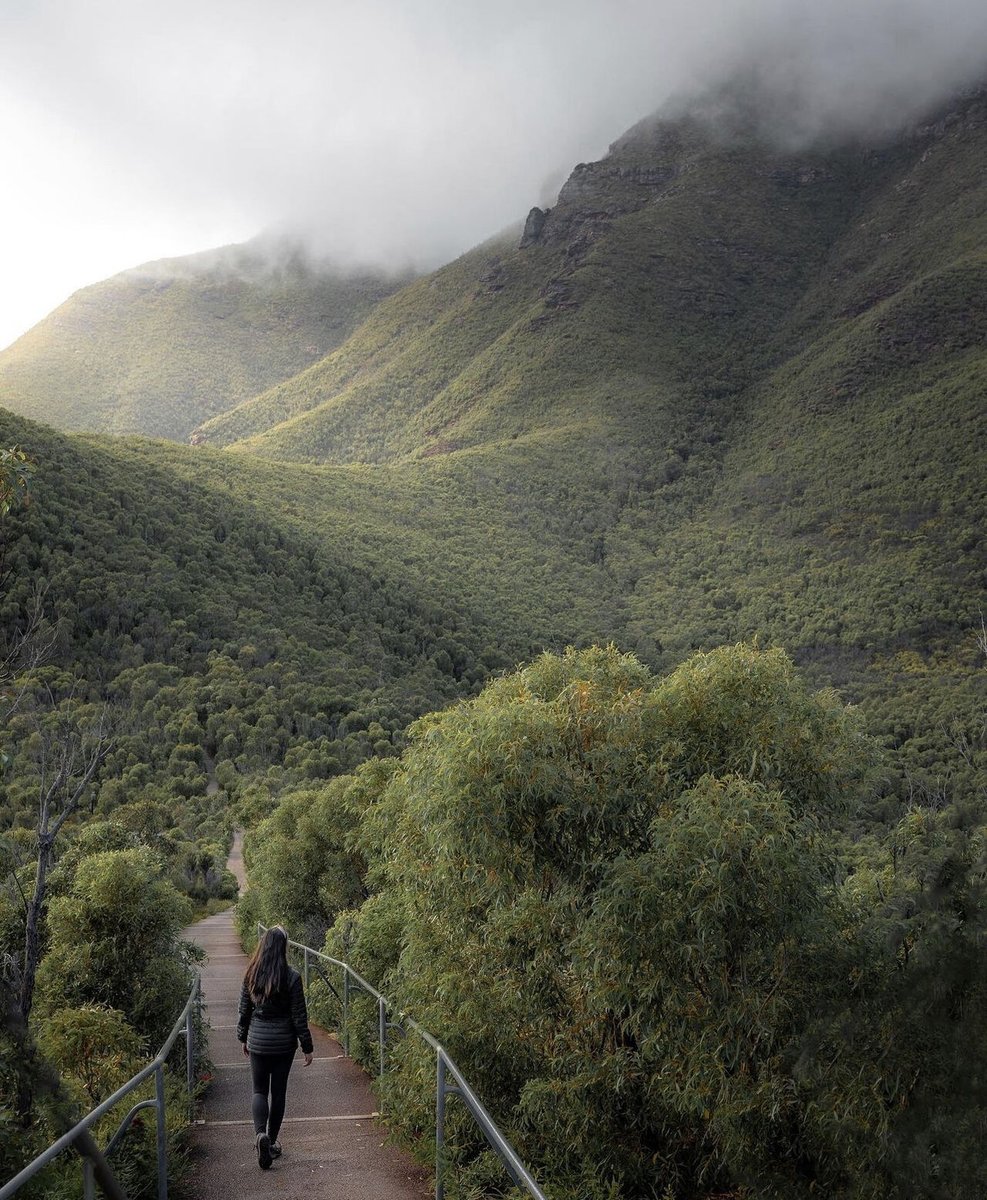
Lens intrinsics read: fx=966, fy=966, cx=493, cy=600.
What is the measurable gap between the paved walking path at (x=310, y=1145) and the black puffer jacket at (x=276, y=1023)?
34.1 inches

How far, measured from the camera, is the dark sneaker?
6.78 metres

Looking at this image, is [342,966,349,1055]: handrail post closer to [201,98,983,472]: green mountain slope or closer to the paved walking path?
the paved walking path

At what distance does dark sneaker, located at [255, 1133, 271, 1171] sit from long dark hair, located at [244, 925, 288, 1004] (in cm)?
91

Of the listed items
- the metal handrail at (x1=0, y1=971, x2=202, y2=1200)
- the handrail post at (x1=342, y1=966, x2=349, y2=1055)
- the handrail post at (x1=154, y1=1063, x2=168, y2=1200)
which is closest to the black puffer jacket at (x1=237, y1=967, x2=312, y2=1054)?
the metal handrail at (x1=0, y1=971, x2=202, y2=1200)

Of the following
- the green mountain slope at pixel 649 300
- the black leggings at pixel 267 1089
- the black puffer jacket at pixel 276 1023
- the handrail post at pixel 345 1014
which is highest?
the green mountain slope at pixel 649 300

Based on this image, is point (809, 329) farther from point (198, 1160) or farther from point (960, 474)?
point (198, 1160)

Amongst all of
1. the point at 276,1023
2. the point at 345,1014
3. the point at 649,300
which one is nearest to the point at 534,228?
the point at 649,300

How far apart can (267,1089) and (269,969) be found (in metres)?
0.89

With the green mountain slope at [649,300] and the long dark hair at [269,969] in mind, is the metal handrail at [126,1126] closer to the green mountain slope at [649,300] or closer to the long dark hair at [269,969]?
the long dark hair at [269,969]

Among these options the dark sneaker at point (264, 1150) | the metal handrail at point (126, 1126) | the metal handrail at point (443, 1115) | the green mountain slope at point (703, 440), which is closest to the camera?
the metal handrail at point (126, 1126)

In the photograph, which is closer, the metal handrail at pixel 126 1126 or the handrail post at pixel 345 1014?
the metal handrail at pixel 126 1126

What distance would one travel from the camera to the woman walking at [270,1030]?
22.4 feet

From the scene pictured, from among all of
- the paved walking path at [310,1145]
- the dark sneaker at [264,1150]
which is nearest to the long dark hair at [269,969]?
the dark sneaker at [264,1150]

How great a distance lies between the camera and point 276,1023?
6852 millimetres
